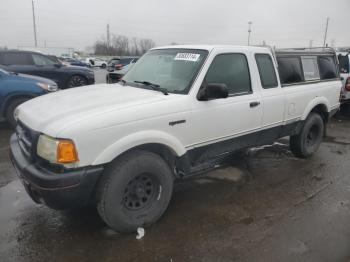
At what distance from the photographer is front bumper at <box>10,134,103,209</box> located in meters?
2.88

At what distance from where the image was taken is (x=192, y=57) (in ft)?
13.3

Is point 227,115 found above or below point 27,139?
above

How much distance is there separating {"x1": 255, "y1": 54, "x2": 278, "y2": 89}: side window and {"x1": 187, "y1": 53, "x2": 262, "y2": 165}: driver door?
260mm

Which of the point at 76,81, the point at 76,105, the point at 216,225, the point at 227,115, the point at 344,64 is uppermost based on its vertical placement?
the point at 344,64

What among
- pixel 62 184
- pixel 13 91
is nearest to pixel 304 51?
pixel 62 184

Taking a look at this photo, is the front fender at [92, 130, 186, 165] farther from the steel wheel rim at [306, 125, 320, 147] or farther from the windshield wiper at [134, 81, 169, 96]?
the steel wheel rim at [306, 125, 320, 147]

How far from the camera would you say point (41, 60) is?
442 inches

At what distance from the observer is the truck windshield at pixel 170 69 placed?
386cm

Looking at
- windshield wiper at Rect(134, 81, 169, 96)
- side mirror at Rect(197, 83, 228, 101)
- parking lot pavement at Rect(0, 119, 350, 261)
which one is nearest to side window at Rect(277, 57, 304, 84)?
parking lot pavement at Rect(0, 119, 350, 261)

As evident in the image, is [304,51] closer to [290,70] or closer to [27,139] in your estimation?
[290,70]

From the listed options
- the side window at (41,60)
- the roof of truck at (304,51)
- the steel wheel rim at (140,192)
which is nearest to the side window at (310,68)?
the roof of truck at (304,51)

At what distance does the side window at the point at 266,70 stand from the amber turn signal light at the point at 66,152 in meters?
2.79

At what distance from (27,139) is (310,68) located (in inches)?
177

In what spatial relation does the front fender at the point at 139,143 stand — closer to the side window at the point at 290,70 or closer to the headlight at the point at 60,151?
the headlight at the point at 60,151
